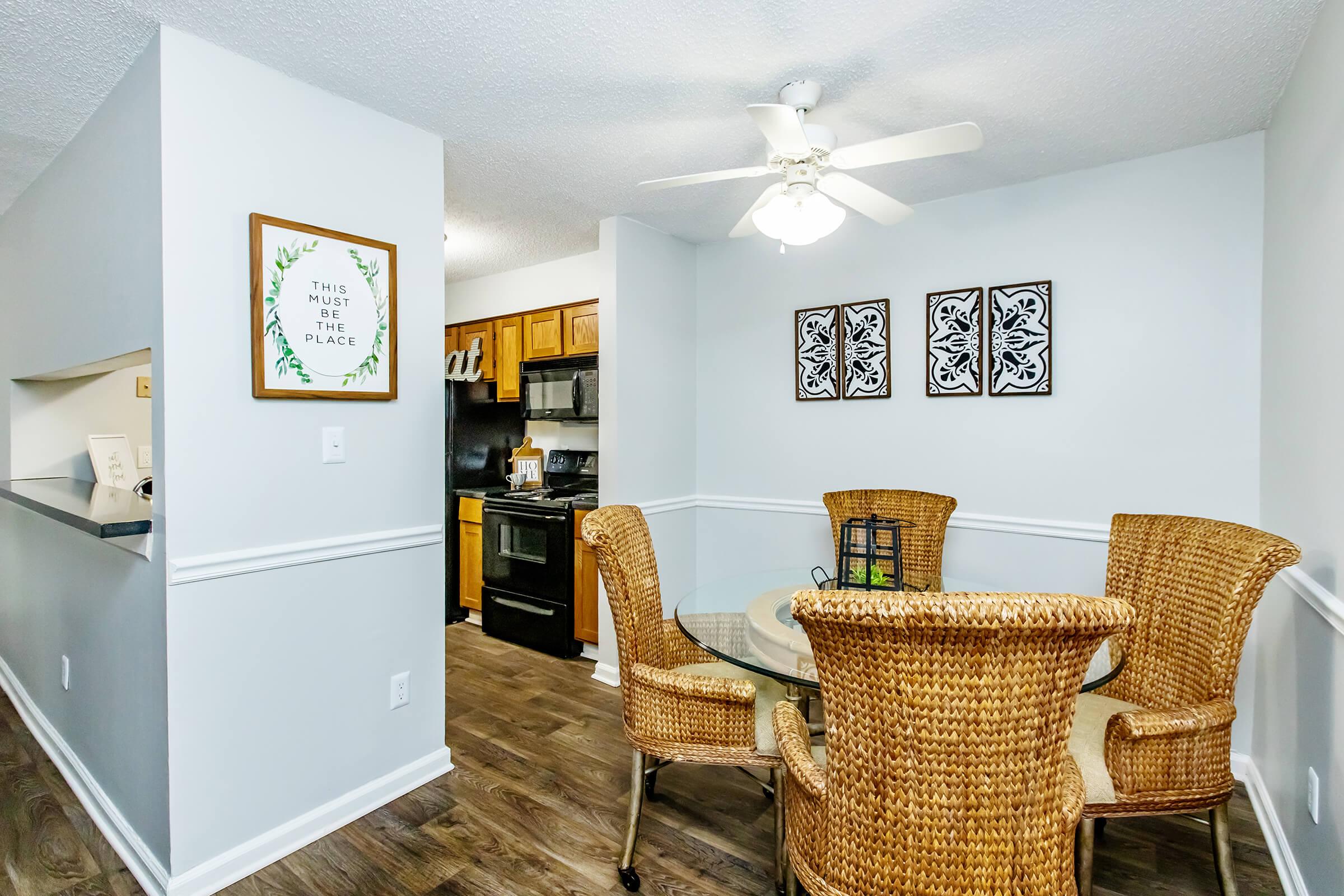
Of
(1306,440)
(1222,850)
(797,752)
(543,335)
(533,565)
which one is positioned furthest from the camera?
(543,335)

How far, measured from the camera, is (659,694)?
5.92 feet

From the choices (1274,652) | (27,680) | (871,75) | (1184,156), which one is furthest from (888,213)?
(27,680)

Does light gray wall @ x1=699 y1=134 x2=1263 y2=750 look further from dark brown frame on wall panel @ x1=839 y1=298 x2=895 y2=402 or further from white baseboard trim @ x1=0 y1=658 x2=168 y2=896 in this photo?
white baseboard trim @ x1=0 y1=658 x2=168 y2=896

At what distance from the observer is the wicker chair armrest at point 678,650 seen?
221cm

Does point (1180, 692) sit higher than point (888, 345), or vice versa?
point (888, 345)

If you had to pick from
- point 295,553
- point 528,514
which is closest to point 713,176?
point 295,553

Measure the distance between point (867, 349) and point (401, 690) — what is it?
8.28 ft

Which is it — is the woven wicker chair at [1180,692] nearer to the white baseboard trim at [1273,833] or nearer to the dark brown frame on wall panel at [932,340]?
the white baseboard trim at [1273,833]

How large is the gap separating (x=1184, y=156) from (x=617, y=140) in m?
2.15

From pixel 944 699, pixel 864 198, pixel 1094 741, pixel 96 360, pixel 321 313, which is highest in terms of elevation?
pixel 864 198

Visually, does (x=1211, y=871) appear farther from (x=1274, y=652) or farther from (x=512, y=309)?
(x=512, y=309)

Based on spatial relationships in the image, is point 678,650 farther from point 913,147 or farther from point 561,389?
point 561,389

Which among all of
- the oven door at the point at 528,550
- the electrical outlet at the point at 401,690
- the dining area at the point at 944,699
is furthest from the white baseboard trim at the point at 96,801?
the oven door at the point at 528,550

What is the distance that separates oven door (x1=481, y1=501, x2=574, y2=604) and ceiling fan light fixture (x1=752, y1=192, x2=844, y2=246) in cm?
216
